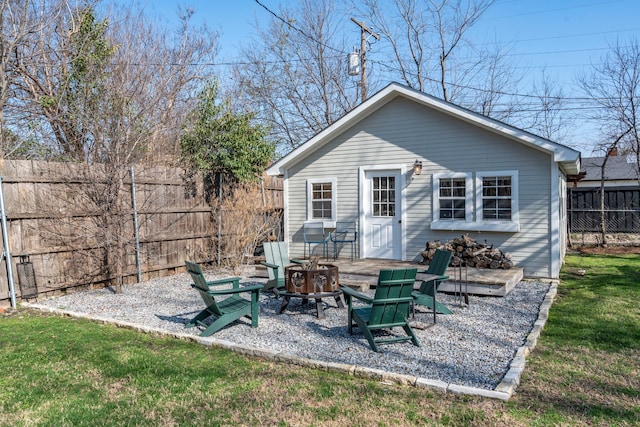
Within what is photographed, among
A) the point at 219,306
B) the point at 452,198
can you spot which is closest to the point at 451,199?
the point at 452,198

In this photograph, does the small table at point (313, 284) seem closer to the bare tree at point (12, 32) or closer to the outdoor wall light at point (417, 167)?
the outdoor wall light at point (417, 167)

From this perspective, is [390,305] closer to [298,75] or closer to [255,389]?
[255,389]

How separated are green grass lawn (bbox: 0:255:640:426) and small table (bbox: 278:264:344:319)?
151 centimetres

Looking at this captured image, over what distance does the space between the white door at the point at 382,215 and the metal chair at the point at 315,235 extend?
0.99 meters

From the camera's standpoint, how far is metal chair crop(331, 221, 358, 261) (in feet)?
34.8

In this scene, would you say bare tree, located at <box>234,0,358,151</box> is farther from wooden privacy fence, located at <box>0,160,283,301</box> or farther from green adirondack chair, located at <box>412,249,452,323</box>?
green adirondack chair, located at <box>412,249,452,323</box>

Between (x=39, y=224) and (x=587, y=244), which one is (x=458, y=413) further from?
(x=587, y=244)

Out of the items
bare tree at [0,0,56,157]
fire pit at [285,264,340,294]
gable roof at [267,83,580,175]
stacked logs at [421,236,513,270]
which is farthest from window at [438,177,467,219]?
bare tree at [0,0,56,157]

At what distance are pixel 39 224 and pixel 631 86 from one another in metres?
17.1

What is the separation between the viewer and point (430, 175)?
976 cm

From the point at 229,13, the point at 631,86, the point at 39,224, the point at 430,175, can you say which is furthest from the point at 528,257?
the point at 229,13

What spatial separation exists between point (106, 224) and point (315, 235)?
478 centimetres

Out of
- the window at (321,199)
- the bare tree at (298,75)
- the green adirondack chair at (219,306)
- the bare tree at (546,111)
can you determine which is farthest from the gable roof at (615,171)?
the green adirondack chair at (219,306)

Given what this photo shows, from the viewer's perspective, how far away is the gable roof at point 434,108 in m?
8.26
